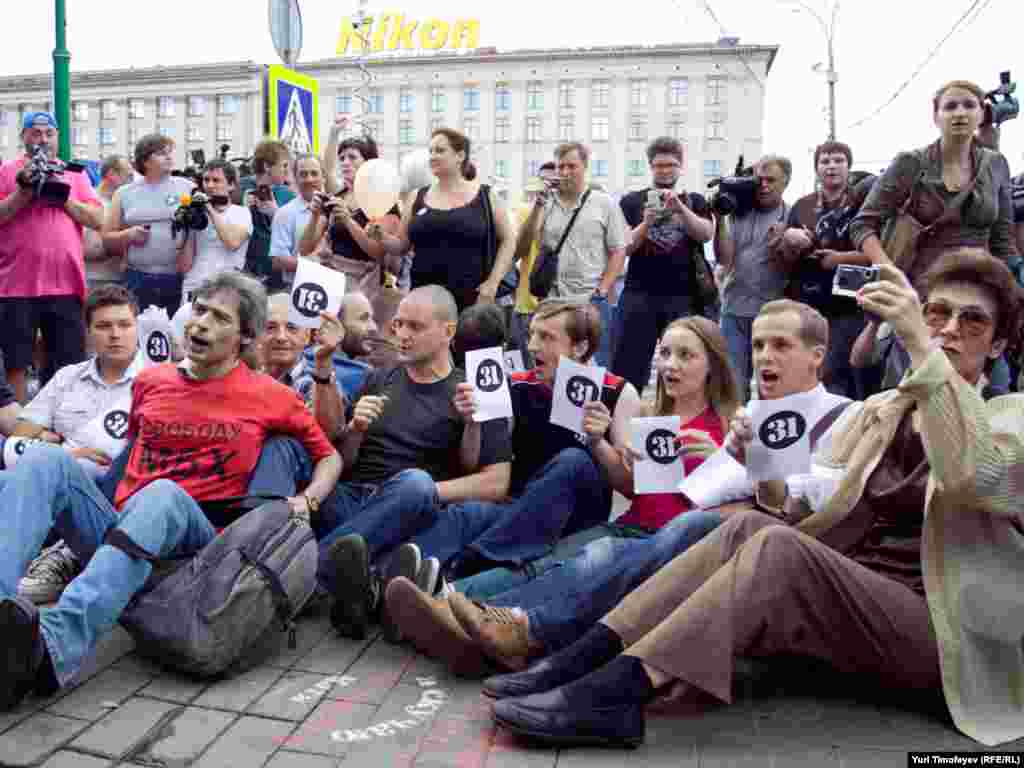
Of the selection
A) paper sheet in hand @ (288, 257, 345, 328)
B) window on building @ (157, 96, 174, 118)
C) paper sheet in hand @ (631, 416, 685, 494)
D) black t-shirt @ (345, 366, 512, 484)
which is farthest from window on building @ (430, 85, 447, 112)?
paper sheet in hand @ (631, 416, 685, 494)

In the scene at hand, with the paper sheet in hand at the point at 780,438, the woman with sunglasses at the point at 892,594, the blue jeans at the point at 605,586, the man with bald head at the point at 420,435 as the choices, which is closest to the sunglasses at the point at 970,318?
the woman with sunglasses at the point at 892,594

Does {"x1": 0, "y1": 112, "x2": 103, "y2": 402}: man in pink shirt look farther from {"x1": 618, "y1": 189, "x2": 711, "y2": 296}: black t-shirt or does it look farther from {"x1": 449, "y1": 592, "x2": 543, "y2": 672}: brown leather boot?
{"x1": 449, "y1": 592, "x2": 543, "y2": 672}: brown leather boot

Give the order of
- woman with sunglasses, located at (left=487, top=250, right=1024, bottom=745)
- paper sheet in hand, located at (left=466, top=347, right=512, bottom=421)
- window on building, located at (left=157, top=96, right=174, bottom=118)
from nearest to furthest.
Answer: woman with sunglasses, located at (left=487, top=250, right=1024, bottom=745)
paper sheet in hand, located at (left=466, top=347, right=512, bottom=421)
window on building, located at (left=157, top=96, right=174, bottom=118)

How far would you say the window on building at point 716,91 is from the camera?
6912 centimetres

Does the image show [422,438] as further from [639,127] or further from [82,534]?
[639,127]

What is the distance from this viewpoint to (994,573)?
288 cm

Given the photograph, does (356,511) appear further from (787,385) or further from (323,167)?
(323,167)

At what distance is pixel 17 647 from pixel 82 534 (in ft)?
2.05

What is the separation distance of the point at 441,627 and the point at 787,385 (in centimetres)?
141

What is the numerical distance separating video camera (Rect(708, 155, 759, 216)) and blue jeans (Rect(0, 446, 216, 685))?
4.05 meters

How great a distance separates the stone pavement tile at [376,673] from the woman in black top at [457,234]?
264 cm

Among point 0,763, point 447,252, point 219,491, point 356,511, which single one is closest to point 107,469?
point 219,491

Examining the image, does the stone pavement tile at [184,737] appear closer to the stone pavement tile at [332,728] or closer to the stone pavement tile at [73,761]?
the stone pavement tile at [73,761]

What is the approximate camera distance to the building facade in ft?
228
